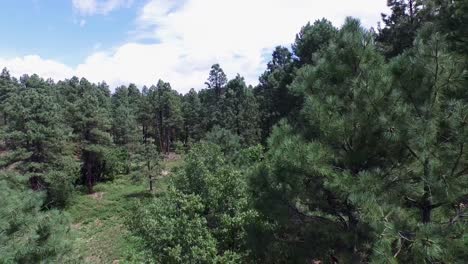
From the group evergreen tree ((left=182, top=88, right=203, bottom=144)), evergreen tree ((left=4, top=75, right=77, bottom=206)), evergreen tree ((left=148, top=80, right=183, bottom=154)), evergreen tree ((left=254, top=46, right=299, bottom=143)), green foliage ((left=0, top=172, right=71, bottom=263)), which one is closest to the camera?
green foliage ((left=0, top=172, right=71, bottom=263))

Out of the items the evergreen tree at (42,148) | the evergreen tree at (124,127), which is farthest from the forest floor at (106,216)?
the evergreen tree at (124,127)

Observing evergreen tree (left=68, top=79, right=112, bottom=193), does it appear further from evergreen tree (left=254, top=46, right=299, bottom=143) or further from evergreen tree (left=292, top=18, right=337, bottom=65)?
evergreen tree (left=292, top=18, right=337, bottom=65)

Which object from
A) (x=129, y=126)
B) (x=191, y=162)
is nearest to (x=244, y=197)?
(x=191, y=162)

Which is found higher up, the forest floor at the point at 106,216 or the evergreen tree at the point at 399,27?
the evergreen tree at the point at 399,27

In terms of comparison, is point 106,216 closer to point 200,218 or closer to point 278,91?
point 278,91

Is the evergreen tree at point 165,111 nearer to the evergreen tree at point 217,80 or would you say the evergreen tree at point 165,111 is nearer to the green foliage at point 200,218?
the evergreen tree at point 217,80

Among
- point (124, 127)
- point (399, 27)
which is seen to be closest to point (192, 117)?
point (124, 127)

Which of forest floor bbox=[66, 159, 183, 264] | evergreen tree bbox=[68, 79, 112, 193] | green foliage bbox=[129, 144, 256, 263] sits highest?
evergreen tree bbox=[68, 79, 112, 193]

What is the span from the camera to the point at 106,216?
110 ft

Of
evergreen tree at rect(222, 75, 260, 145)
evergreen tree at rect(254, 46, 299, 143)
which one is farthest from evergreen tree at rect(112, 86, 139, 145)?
evergreen tree at rect(254, 46, 299, 143)

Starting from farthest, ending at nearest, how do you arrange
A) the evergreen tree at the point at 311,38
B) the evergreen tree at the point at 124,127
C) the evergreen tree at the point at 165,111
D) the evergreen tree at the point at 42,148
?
the evergreen tree at the point at 165,111 < the evergreen tree at the point at 124,127 < the evergreen tree at the point at 42,148 < the evergreen tree at the point at 311,38

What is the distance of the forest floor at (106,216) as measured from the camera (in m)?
24.9

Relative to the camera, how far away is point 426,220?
21.1 feet

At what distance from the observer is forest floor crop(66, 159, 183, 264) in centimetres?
2489
